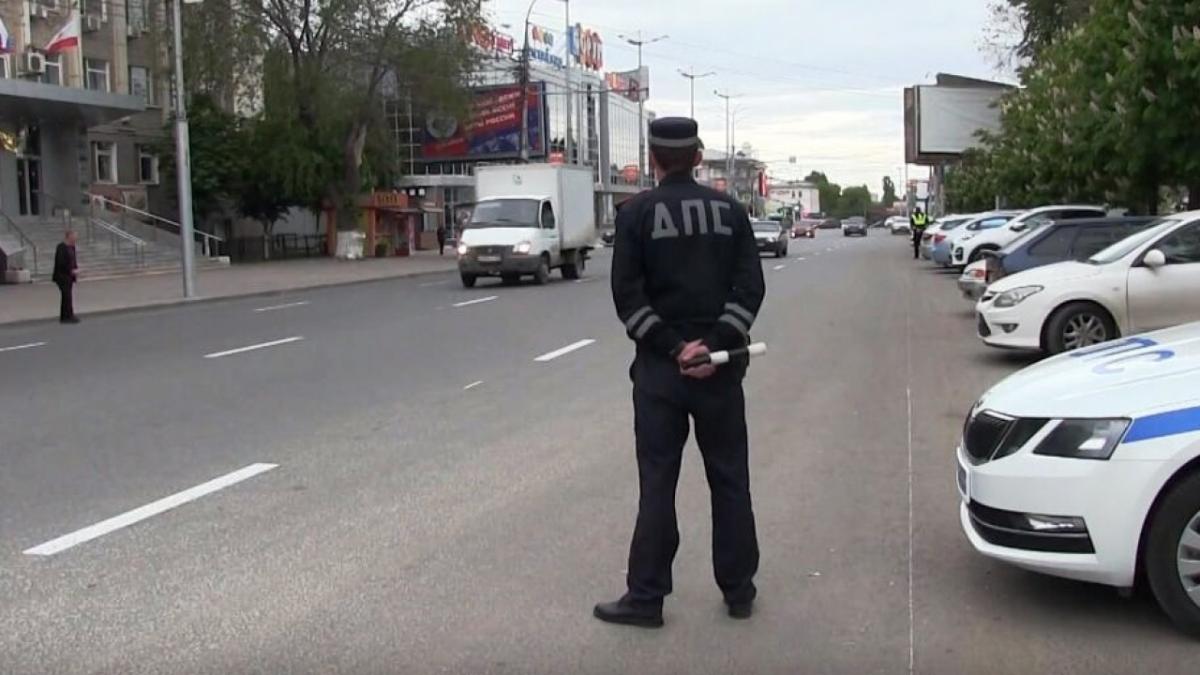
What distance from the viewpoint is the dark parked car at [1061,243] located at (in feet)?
56.1

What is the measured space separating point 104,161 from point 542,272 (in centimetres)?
2871

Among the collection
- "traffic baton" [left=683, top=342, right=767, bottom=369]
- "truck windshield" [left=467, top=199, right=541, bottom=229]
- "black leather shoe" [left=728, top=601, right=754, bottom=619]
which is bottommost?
"black leather shoe" [left=728, top=601, right=754, bottom=619]

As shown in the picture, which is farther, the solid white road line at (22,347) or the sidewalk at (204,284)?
the sidewalk at (204,284)

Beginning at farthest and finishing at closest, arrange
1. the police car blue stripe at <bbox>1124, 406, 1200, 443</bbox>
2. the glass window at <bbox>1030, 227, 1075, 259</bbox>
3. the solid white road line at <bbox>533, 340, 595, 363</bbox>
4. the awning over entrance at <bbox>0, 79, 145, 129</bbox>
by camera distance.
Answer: the awning over entrance at <bbox>0, 79, 145, 129</bbox>, the glass window at <bbox>1030, 227, 1075, 259</bbox>, the solid white road line at <bbox>533, 340, 595, 363</bbox>, the police car blue stripe at <bbox>1124, 406, 1200, 443</bbox>

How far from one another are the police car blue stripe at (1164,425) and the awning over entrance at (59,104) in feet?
125

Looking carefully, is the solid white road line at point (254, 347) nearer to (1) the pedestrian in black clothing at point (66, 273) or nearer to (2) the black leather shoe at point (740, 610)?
(1) the pedestrian in black clothing at point (66, 273)

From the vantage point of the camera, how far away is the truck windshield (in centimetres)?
2988

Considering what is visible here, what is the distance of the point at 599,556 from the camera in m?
6.30

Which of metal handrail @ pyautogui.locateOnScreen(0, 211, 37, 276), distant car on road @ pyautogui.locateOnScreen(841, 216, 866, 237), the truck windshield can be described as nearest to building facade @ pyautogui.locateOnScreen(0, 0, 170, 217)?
metal handrail @ pyautogui.locateOnScreen(0, 211, 37, 276)

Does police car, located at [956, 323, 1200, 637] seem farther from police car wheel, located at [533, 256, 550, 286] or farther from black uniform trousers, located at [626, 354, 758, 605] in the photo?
police car wheel, located at [533, 256, 550, 286]

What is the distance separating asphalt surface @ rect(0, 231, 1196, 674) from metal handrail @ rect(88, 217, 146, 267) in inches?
1131

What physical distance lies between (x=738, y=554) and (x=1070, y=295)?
892 centimetres

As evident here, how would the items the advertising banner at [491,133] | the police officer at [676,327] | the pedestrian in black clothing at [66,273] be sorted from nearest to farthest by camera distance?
1. the police officer at [676,327]
2. the pedestrian in black clothing at [66,273]
3. the advertising banner at [491,133]

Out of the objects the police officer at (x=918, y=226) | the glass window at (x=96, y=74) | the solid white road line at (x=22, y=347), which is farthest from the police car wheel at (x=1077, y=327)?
the glass window at (x=96, y=74)
